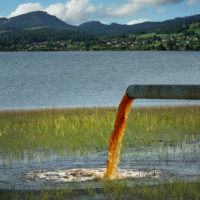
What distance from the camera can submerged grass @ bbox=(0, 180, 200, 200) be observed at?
236 inches

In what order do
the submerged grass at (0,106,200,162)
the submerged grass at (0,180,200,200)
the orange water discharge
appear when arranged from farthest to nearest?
the submerged grass at (0,106,200,162)
the orange water discharge
the submerged grass at (0,180,200,200)

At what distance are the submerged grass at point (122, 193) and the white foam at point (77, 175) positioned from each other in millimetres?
1647

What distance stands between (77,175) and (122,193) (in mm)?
2811

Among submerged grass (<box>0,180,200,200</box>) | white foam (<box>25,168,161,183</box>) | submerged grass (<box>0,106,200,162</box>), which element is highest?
submerged grass (<box>0,180,200,200</box>)

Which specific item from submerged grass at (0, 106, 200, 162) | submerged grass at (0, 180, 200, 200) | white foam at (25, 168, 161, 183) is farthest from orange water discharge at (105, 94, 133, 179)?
submerged grass at (0, 106, 200, 162)

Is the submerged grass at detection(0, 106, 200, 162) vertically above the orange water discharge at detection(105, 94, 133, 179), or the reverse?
the orange water discharge at detection(105, 94, 133, 179)

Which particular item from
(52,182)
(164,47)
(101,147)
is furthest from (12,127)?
(164,47)

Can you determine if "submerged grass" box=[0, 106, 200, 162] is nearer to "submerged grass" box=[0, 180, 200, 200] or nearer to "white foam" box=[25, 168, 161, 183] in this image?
"white foam" box=[25, 168, 161, 183]

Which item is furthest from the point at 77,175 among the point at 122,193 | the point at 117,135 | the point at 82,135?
the point at 82,135

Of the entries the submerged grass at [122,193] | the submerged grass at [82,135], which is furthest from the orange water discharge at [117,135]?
the submerged grass at [82,135]

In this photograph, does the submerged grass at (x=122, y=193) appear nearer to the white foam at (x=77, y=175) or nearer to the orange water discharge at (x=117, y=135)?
the white foam at (x=77, y=175)

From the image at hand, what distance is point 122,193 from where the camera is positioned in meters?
6.24

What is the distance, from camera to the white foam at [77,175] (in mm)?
8375

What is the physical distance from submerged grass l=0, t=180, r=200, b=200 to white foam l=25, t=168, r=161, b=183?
1647 millimetres
